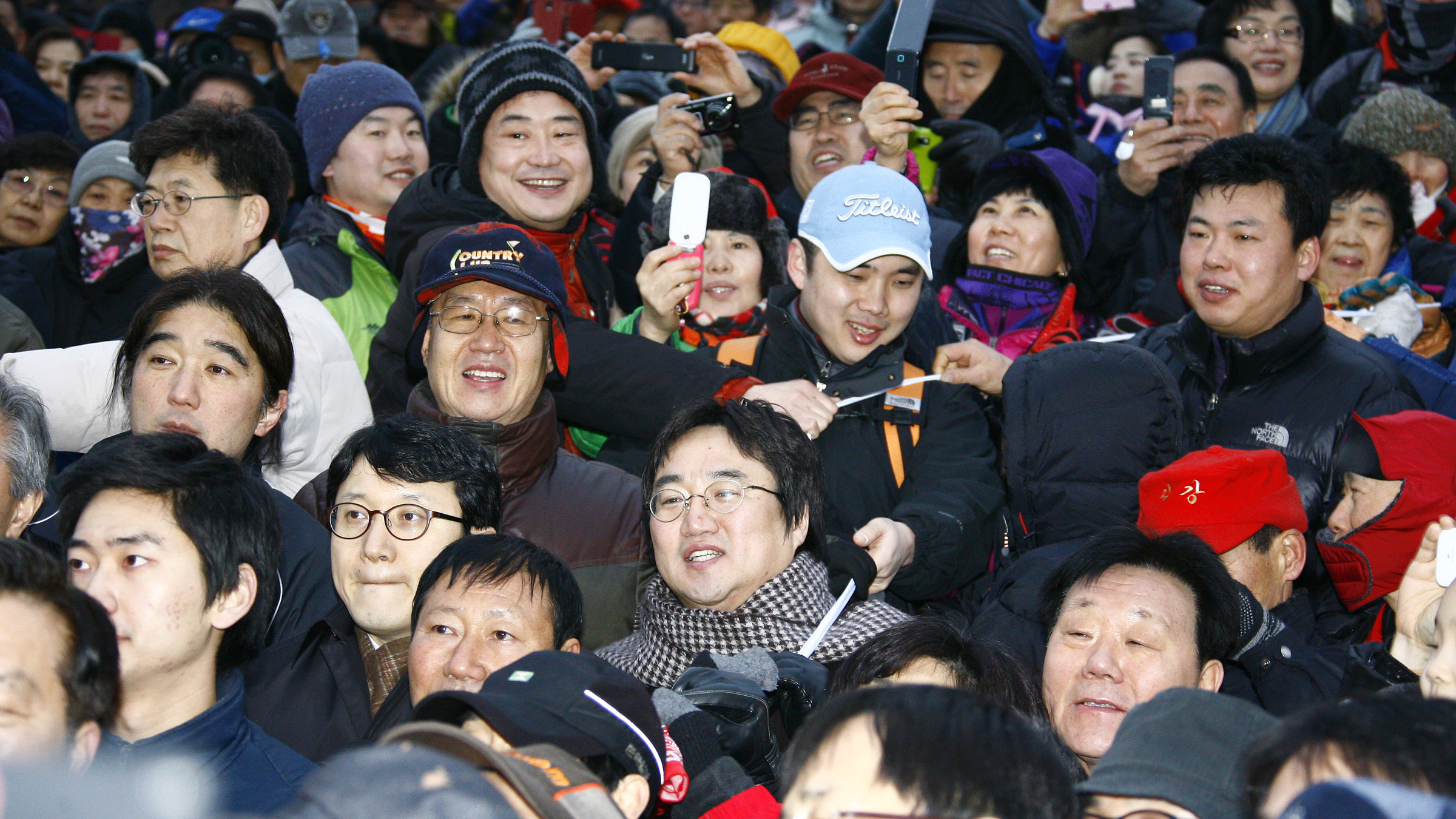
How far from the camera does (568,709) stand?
207 cm

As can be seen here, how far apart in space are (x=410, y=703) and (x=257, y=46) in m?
5.50

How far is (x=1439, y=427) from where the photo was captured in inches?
145

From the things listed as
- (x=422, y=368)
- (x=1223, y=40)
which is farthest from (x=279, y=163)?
(x=1223, y=40)

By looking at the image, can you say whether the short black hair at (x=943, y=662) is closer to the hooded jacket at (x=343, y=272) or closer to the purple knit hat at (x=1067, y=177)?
the hooded jacket at (x=343, y=272)

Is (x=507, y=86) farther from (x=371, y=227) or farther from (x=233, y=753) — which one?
(x=233, y=753)

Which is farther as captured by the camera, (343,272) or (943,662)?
(343,272)

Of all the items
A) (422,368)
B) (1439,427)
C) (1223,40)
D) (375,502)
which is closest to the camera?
(375,502)

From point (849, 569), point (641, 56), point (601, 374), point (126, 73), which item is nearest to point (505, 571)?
point (849, 569)

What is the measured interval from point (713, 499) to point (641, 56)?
2.64 meters

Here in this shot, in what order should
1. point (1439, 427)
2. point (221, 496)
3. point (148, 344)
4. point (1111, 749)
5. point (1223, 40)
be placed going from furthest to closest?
point (1223, 40) → point (1439, 427) → point (148, 344) → point (221, 496) → point (1111, 749)

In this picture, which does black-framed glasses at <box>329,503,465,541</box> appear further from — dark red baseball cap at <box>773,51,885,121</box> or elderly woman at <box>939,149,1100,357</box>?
dark red baseball cap at <box>773,51,885,121</box>

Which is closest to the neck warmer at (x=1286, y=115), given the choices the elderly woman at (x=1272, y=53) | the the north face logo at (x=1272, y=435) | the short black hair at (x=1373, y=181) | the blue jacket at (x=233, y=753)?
the elderly woman at (x=1272, y=53)

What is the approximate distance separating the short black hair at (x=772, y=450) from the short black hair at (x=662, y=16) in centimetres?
404

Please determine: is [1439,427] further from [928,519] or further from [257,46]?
[257,46]
